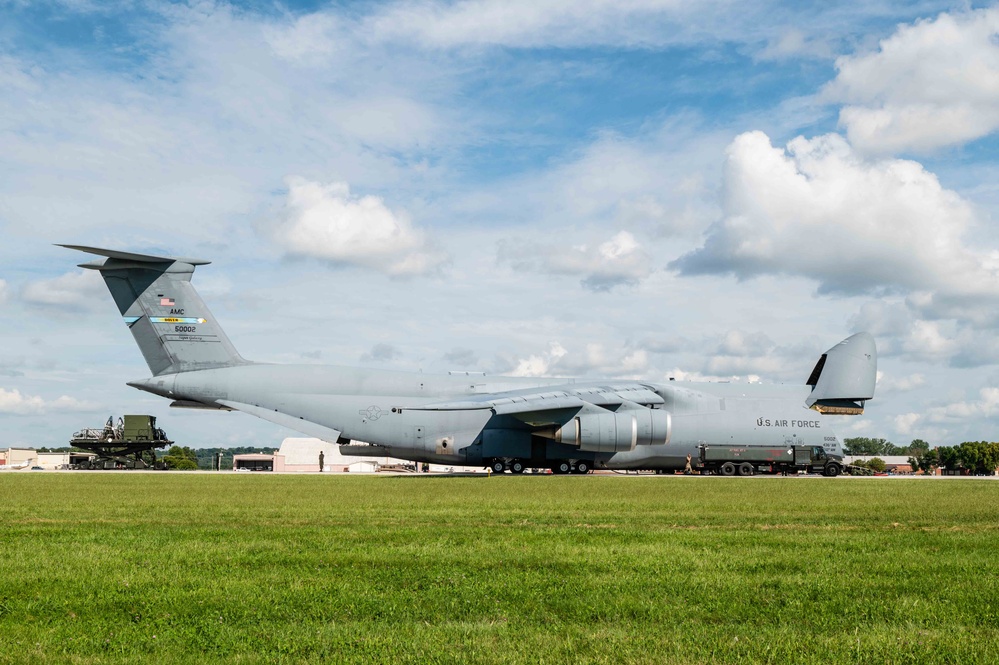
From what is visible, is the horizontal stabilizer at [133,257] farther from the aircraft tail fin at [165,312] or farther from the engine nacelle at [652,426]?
the engine nacelle at [652,426]

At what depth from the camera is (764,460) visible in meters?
38.9

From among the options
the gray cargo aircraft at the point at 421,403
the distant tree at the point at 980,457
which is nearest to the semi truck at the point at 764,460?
the gray cargo aircraft at the point at 421,403

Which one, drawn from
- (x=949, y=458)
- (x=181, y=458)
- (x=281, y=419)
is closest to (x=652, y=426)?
(x=281, y=419)

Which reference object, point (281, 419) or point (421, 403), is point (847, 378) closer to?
point (421, 403)

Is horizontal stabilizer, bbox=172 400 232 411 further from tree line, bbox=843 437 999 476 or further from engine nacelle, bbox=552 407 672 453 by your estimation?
tree line, bbox=843 437 999 476

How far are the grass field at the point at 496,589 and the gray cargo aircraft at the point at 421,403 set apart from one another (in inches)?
804

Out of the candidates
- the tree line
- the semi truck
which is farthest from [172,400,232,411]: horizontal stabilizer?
the tree line

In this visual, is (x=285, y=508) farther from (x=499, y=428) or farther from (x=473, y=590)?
(x=499, y=428)

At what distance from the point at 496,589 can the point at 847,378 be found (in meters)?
37.6

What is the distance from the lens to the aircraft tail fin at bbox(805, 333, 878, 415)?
133 feet

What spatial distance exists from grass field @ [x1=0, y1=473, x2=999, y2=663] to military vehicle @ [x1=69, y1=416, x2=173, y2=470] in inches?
2017

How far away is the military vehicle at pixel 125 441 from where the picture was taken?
6078 centimetres

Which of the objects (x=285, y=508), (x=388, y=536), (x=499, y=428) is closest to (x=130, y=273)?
(x=499, y=428)

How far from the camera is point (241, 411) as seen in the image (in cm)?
3450
